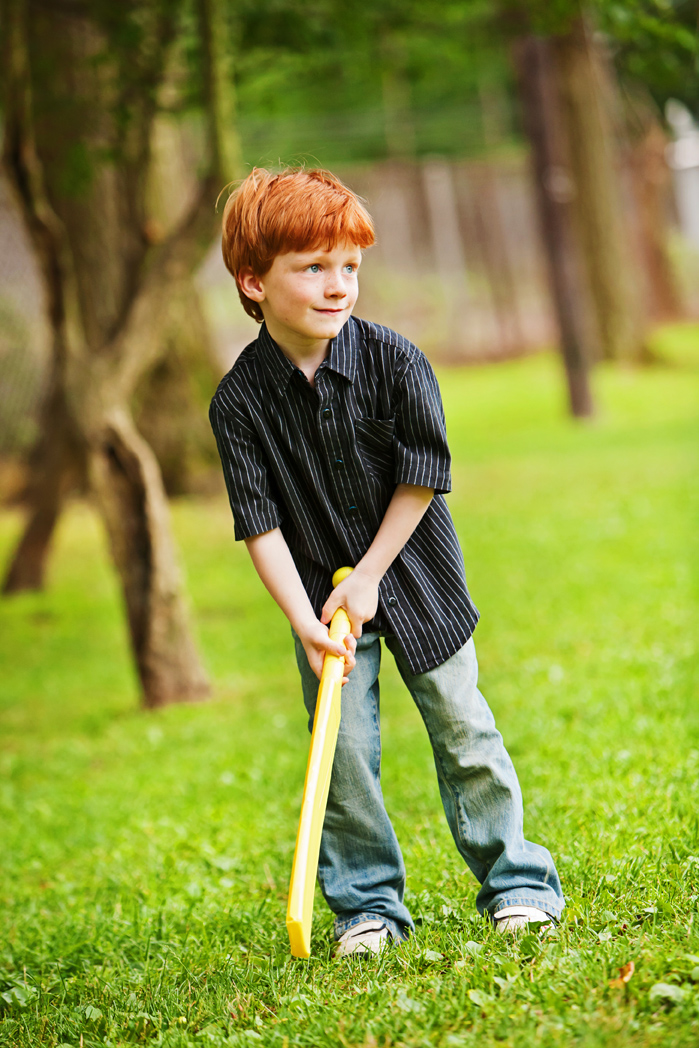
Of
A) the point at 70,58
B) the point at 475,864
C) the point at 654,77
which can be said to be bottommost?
the point at 475,864

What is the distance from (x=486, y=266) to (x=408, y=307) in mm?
1644

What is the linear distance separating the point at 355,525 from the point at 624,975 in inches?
40.2

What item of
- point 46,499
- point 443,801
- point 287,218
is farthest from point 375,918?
point 46,499

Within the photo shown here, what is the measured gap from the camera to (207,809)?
4090 millimetres

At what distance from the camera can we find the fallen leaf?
6.52 feet

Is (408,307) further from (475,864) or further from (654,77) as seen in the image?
(475,864)

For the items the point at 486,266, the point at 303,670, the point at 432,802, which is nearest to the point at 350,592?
the point at 303,670

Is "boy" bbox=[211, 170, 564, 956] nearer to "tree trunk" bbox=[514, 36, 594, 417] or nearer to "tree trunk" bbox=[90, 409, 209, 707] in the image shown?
"tree trunk" bbox=[90, 409, 209, 707]

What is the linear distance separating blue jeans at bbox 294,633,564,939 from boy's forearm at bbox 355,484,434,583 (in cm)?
18

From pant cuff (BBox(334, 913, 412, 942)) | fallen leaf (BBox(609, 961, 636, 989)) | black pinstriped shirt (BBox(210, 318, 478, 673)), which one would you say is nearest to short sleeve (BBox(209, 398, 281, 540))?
black pinstriped shirt (BBox(210, 318, 478, 673))

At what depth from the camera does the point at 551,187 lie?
1115 centimetres

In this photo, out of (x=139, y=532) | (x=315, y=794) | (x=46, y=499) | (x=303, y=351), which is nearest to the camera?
(x=315, y=794)

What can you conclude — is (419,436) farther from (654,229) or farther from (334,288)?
(654,229)

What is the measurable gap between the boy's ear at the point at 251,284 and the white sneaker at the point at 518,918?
4.55 ft
